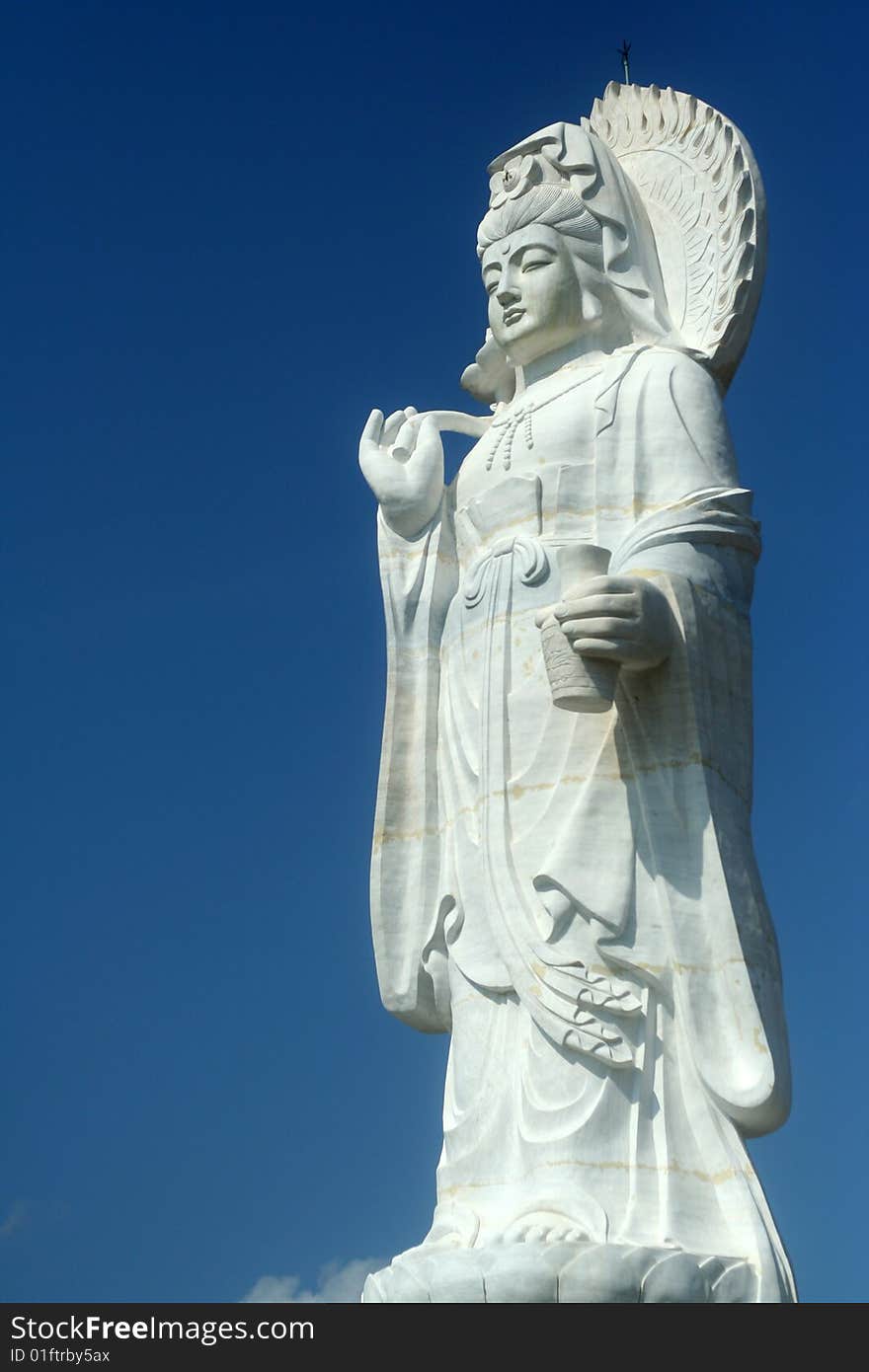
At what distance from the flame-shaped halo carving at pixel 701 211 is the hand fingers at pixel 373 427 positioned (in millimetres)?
1635


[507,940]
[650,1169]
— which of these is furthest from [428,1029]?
[650,1169]

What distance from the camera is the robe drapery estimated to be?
7949mm

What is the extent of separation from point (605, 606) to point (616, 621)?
8 cm

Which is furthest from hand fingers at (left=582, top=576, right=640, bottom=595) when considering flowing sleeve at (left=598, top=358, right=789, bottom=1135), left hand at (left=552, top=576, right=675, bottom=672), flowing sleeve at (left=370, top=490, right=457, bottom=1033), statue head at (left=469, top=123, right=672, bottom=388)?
statue head at (left=469, top=123, right=672, bottom=388)

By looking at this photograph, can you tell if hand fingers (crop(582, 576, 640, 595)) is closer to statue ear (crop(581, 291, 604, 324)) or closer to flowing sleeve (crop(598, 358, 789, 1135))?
flowing sleeve (crop(598, 358, 789, 1135))

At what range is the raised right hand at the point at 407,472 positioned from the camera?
9.66 m

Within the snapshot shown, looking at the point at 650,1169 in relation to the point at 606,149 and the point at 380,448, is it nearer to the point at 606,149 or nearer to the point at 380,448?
the point at 380,448

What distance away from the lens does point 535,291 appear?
31.5 feet

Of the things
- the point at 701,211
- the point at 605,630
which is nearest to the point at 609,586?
the point at 605,630

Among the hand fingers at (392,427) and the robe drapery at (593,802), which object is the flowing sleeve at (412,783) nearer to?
the robe drapery at (593,802)

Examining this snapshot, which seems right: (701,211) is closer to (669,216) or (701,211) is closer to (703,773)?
(669,216)

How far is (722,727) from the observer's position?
28.2 feet
